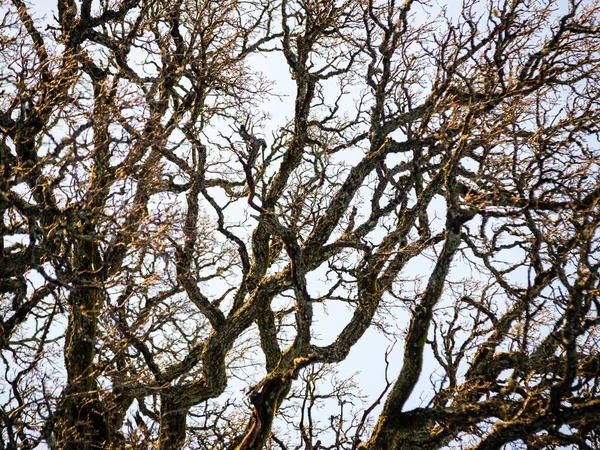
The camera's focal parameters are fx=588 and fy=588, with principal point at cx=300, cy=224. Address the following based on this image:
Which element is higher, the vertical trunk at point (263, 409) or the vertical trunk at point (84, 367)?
the vertical trunk at point (84, 367)

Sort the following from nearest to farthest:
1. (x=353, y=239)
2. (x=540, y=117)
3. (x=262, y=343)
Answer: (x=540, y=117) → (x=353, y=239) → (x=262, y=343)

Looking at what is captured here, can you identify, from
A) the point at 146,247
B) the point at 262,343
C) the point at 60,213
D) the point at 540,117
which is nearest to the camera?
the point at 60,213

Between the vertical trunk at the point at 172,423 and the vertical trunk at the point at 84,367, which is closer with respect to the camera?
the vertical trunk at the point at 84,367

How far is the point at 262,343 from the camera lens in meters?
10.6

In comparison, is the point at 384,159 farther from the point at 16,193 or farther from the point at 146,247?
the point at 16,193

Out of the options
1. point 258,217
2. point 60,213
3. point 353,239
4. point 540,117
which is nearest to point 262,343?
point 353,239

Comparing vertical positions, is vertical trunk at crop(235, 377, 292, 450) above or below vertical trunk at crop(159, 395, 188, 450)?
below

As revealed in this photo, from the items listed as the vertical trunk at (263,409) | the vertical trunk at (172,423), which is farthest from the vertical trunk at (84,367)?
the vertical trunk at (263,409)

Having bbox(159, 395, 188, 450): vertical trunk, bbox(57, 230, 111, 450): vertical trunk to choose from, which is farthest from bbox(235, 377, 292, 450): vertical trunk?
bbox(57, 230, 111, 450): vertical trunk

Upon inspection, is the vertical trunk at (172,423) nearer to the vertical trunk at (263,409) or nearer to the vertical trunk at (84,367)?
A: the vertical trunk at (84,367)

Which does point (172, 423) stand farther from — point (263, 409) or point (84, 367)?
point (263, 409)

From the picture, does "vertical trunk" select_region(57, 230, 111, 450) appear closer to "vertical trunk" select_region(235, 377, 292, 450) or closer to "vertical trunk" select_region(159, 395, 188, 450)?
"vertical trunk" select_region(159, 395, 188, 450)

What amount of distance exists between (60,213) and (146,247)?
1.03 meters

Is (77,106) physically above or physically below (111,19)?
below
